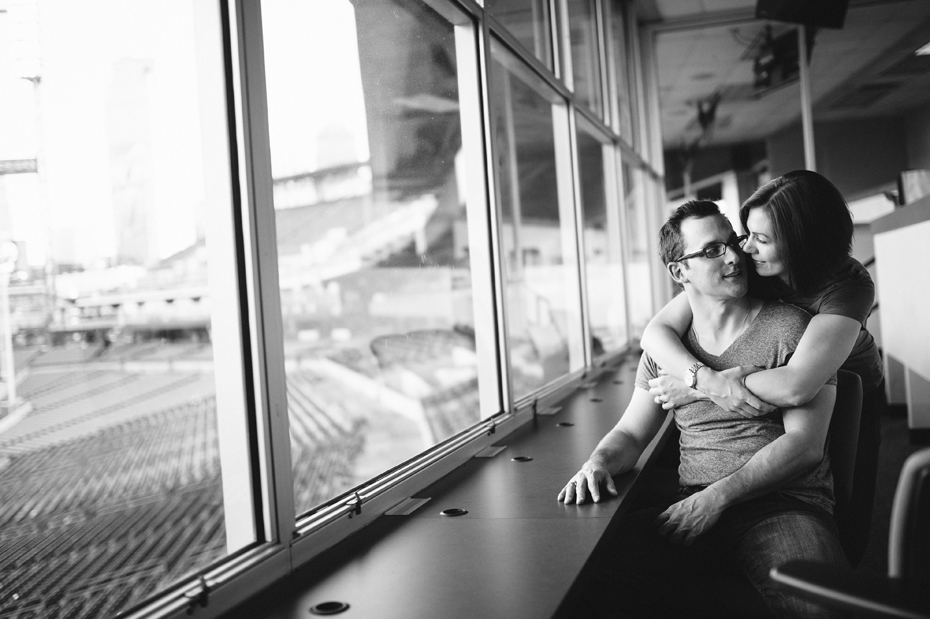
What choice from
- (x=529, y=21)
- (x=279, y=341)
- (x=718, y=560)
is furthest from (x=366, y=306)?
(x=279, y=341)

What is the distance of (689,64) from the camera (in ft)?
29.2

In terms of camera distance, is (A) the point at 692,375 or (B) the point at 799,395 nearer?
(B) the point at 799,395

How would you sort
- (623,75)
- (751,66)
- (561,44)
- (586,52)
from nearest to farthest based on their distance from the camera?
(561,44) → (586,52) → (623,75) → (751,66)

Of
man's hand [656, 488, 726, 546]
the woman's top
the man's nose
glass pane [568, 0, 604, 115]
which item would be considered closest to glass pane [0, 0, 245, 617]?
man's hand [656, 488, 726, 546]

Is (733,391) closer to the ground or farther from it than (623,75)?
closer to the ground

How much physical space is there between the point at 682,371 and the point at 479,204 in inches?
42.2

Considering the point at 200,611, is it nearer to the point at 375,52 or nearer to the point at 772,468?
the point at 772,468

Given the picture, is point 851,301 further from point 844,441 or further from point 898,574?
point 898,574

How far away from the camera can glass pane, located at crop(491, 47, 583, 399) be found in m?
3.91

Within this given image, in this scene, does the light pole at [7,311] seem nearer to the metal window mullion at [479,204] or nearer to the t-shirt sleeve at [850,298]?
the metal window mullion at [479,204]

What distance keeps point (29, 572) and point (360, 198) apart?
82.5 ft

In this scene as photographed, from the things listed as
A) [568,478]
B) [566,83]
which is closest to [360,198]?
[566,83]

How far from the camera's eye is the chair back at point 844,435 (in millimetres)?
1744

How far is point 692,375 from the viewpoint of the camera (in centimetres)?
178
